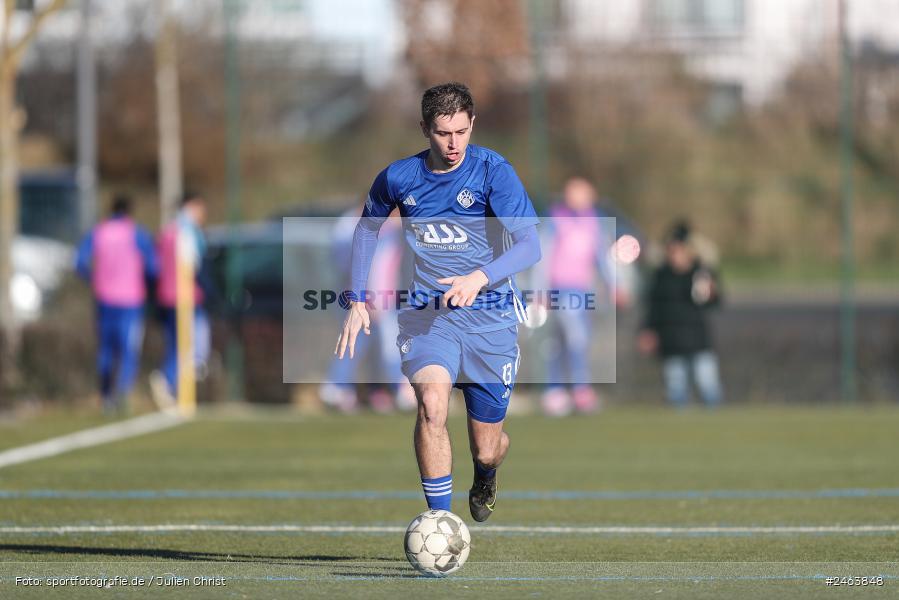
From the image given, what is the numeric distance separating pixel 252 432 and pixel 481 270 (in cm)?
808

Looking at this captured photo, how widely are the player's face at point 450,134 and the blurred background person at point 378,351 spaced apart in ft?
28.0

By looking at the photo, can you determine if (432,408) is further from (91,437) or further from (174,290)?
(174,290)

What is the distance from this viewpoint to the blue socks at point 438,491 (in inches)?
267

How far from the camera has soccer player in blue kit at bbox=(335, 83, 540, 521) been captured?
22.2 ft

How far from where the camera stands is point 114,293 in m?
15.6

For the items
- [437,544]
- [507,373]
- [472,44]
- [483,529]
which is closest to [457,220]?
[507,373]

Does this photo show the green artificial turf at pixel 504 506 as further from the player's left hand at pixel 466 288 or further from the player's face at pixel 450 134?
the player's face at pixel 450 134

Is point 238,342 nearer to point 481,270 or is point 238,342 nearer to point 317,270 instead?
point 317,270

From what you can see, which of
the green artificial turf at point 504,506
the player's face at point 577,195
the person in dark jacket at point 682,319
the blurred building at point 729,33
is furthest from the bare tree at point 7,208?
the person in dark jacket at point 682,319

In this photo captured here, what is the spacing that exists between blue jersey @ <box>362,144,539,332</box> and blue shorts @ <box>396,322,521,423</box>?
0.05 m

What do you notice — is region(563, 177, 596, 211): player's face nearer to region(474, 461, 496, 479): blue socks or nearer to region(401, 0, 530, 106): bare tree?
region(401, 0, 530, 106): bare tree

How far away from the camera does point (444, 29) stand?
680 inches

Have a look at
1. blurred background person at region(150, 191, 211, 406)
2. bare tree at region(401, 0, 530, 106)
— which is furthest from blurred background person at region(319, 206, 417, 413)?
bare tree at region(401, 0, 530, 106)

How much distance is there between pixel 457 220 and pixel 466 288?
48 cm
